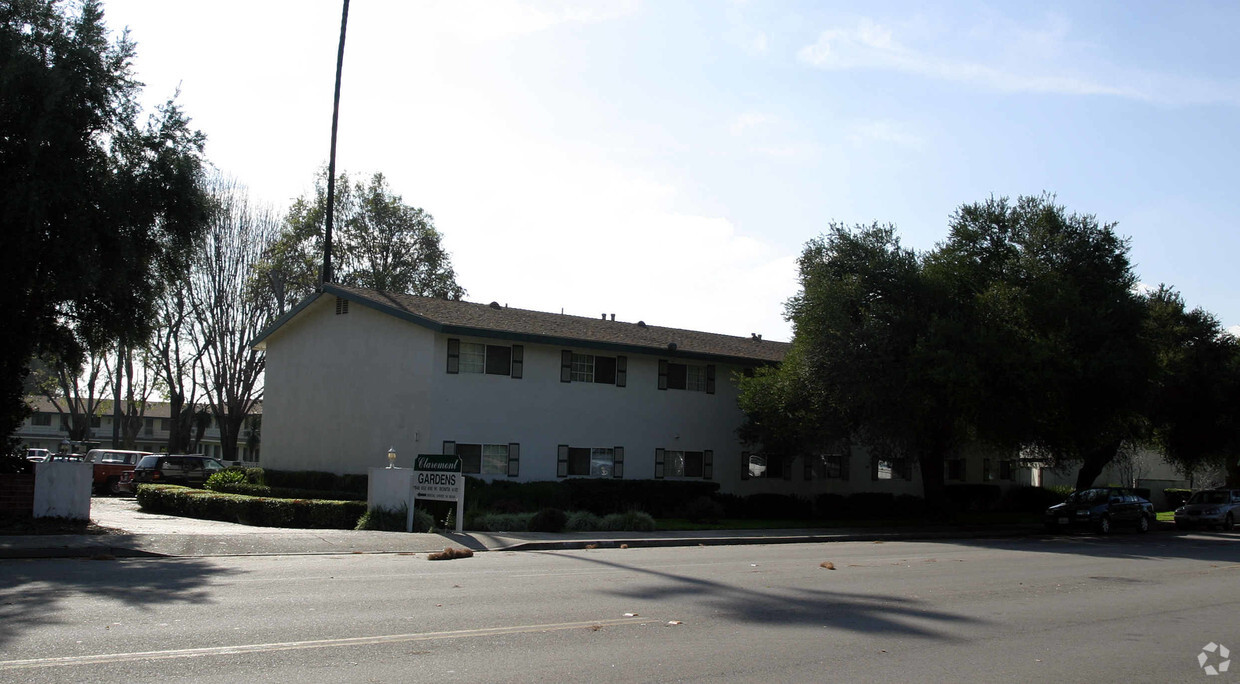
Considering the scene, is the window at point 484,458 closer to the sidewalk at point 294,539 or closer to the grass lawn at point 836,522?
the grass lawn at point 836,522

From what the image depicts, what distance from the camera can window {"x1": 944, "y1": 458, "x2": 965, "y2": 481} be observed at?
42.3 metres

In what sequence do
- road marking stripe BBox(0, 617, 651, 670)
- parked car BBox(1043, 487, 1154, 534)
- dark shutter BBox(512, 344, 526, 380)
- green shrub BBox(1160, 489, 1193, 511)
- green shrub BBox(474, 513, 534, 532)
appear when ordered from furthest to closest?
green shrub BBox(1160, 489, 1193, 511) → parked car BBox(1043, 487, 1154, 534) → dark shutter BBox(512, 344, 526, 380) → green shrub BBox(474, 513, 534, 532) → road marking stripe BBox(0, 617, 651, 670)

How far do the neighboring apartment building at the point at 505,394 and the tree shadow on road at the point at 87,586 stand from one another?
14.0 metres

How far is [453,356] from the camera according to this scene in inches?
1120

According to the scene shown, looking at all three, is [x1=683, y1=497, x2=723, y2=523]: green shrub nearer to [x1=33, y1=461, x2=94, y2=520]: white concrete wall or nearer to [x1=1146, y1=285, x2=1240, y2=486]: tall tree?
[x1=33, y1=461, x2=94, y2=520]: white concrete wall

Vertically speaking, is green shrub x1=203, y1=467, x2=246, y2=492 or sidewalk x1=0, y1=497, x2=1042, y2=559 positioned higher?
green shrub x1=203, y1=467, x2=246, y2=492

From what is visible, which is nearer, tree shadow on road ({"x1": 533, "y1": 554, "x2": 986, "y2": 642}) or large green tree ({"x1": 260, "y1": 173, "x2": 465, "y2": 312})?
tree shadow on road ({"x1": 533, "y1": 554, "x2": 986, "y2": 642})

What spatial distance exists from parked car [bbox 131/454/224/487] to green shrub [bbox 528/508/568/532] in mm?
18280

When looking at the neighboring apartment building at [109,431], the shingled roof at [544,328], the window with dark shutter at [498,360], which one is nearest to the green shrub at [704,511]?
the shingled roof at [544,328]

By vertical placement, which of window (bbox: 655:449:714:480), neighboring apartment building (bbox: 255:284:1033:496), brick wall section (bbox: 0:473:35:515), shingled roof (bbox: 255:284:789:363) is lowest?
brick wall section (bbox: 0:473:35:515)

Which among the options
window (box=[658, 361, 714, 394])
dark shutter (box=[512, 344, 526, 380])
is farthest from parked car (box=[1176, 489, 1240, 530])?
dark shutter (box=[512, 344, 526, 380])

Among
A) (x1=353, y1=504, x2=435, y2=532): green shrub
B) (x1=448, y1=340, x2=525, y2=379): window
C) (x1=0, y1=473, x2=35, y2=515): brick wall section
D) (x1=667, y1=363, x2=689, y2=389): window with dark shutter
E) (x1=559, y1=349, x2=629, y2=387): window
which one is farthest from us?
(x1=667, y1=363, x2=689, y2=389): window with dark shutter

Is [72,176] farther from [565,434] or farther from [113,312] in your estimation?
[565,434]

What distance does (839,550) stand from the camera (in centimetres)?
2052
